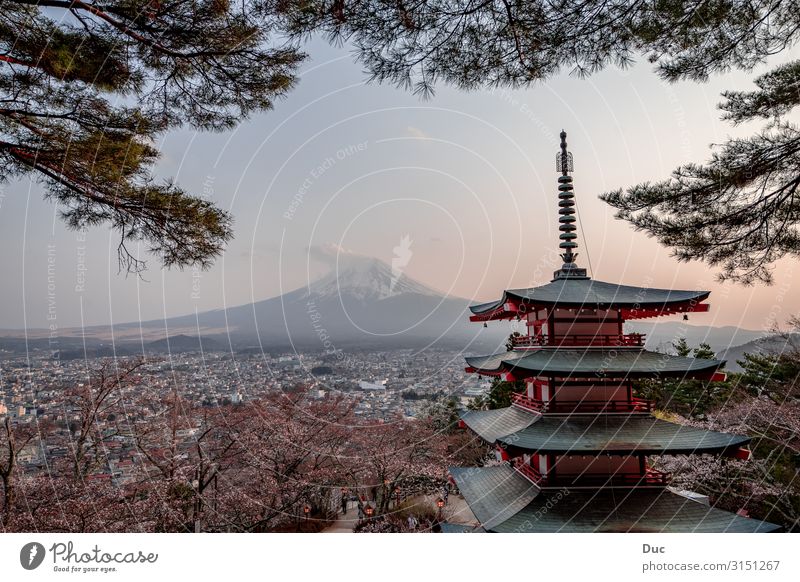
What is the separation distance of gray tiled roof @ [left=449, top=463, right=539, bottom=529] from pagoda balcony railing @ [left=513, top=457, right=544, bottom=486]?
4 centimetres

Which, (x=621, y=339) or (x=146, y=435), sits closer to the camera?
(x=621, y=339)

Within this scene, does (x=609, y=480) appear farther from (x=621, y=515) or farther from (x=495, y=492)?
(x=495, y=492)

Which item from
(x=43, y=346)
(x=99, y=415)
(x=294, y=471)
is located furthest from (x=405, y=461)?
(x=43, y=346)

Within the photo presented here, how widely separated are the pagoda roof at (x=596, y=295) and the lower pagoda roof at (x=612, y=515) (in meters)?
1.70

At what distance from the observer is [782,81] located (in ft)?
9.20

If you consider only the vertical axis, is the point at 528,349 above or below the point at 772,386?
above

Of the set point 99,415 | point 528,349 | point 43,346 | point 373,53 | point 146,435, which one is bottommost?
point 146,435

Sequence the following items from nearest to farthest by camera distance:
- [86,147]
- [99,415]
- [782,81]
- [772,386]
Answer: [782,81] → [86,147] → [99,415] → [772,386]

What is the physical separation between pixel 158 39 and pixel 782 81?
422 cm

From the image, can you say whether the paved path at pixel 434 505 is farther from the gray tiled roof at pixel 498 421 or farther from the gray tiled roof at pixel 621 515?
the gray tiled roof at pixel 621 515

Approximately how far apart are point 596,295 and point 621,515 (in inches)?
77.6

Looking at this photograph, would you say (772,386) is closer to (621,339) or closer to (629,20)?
(621,339)

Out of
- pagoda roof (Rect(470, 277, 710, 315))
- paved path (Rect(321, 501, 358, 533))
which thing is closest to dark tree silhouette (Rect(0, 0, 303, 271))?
pagoda roof (Rect(470, 277, 710, 315))

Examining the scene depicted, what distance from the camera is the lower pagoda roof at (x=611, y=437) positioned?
366 cm
